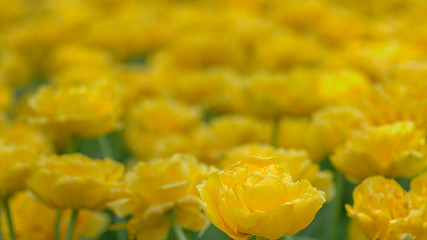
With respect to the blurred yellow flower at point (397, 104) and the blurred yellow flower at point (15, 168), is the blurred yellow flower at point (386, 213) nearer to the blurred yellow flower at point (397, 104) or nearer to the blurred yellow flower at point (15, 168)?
the blurred yellow flower at point (397, 104)

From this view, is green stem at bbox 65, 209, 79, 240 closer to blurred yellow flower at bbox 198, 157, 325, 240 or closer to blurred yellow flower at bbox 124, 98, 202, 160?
blurred yellow flower at bbox 198, 157, 325, 240

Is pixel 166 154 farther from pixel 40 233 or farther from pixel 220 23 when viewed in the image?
pixel 220 23

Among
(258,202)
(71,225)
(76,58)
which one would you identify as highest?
(258,202)

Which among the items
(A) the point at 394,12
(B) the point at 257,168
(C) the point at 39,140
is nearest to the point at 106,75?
(C) the point at 39,140

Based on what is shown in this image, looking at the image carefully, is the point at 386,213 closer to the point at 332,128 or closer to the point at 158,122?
the point at 332,128

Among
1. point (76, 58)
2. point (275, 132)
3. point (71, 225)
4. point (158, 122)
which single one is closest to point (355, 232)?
point (275, 132)

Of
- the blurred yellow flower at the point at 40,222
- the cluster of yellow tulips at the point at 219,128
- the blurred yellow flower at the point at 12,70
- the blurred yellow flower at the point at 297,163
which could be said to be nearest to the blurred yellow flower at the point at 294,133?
the cluster of yellow tulips at the point at 219,128
